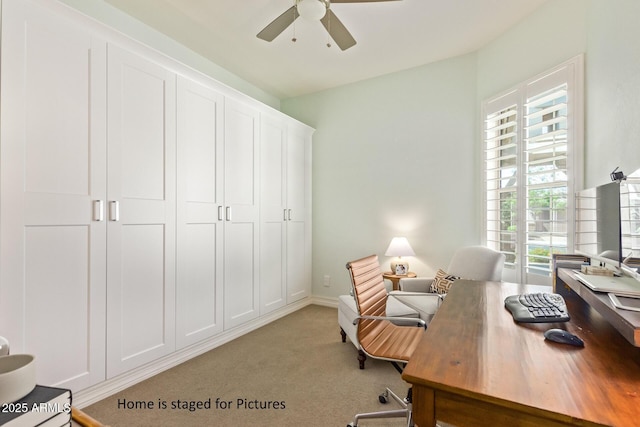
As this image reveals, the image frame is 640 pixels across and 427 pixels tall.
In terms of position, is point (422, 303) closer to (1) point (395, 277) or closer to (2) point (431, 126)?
(1) point (395, 277)

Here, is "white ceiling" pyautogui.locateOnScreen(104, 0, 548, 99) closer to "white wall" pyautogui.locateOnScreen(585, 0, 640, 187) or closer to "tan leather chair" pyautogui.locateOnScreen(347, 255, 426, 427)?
"white wall" pyautogui.locateOnScreen(585, 0, 640, 187)

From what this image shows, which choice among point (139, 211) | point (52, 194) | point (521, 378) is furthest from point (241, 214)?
point (521, 378)

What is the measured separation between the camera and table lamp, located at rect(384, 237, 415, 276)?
11.4ft

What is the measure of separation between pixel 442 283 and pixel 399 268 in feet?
2.11

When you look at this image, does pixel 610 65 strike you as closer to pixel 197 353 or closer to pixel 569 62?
pixel 569 62

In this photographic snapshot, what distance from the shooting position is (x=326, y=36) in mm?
2920

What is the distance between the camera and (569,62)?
7.57ft

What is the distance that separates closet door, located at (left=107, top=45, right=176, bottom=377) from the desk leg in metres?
2.05

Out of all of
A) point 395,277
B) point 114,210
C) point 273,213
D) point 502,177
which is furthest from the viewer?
point 273,213

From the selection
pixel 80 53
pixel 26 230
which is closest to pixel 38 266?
pixel 26 230

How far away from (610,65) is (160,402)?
343 centimetres

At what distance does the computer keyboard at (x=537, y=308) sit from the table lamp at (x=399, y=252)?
1.95 m

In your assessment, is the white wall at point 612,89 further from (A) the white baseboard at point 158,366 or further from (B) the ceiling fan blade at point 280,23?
(A) the white baseboard at point 158,366

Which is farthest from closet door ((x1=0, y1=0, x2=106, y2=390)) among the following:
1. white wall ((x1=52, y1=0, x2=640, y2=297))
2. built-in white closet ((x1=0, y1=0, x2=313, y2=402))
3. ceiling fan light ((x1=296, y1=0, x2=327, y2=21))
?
ceiling fan light ((x1=296, y1=0, x2=327, y2=21))
